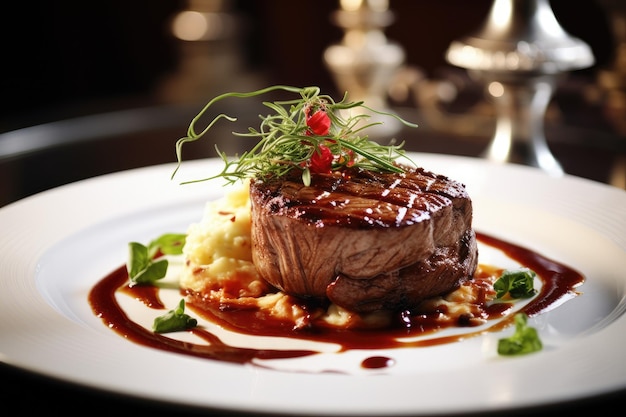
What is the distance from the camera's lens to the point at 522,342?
2.63m

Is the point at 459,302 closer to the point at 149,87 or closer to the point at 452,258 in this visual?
the point at 452,258

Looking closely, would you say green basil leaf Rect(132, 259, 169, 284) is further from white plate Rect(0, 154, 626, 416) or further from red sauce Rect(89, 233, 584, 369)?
white plate Rect(0, 154, 626, 416)

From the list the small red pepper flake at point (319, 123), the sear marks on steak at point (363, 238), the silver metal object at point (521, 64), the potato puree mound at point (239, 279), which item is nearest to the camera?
the sear marks on steak at point (363, 238)

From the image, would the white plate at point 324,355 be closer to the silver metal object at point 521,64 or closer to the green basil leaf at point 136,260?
the green basil leaf at point 136,260

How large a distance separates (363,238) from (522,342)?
25.9 inches

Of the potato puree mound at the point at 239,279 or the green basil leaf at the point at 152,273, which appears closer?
the potato puree mound at the point at 239,279

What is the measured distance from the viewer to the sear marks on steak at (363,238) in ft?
9.71

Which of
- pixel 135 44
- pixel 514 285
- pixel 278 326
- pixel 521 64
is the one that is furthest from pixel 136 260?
pixel 135 44

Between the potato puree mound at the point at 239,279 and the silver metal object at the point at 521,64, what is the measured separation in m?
1.73

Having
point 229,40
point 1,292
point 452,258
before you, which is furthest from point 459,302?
point 229,40

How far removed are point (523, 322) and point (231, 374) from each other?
96 centimetres

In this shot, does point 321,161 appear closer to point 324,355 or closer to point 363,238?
point 363,238

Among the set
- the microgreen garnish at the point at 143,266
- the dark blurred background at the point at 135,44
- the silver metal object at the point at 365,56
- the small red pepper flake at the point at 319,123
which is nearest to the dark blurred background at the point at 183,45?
the dark blurred background at the point at 135,44

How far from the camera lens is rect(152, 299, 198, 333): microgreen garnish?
2.96m
